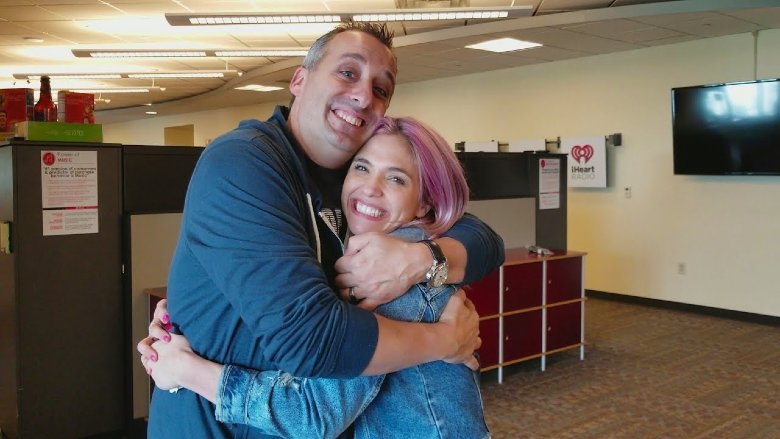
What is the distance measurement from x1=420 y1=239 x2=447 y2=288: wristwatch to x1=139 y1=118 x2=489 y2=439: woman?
0.05 feet

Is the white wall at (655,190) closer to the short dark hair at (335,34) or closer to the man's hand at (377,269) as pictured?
the short dark hair at (335,34)

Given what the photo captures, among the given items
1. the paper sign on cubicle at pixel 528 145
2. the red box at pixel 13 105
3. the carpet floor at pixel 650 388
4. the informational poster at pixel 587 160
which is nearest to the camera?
the red box at pixel 13 105

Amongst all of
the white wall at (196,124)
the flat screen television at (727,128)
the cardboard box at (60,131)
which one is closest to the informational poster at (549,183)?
the flat screen television at (727,128)

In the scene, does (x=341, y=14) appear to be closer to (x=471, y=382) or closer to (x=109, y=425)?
(x=109, y=425)

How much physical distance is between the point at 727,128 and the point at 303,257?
6.74 metres

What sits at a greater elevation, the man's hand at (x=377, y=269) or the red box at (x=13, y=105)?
the red box at (x=13, y=105)

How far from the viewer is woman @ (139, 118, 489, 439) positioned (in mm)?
1022

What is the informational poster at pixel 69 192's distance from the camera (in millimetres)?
3275

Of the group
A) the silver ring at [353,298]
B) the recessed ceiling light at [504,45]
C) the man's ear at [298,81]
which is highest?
the recessed ceiling light at [504,45]

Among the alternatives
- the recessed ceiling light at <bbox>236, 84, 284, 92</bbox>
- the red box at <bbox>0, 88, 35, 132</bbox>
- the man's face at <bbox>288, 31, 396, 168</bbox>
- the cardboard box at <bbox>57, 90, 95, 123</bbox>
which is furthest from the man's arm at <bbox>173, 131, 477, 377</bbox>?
the recessed ceiling light at <bbox>236, 84, 284, 92</bbox>

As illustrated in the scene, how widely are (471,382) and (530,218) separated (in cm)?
433

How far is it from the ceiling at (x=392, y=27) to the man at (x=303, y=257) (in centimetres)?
509

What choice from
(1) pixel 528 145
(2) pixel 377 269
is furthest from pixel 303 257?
(1) pixel 528 145

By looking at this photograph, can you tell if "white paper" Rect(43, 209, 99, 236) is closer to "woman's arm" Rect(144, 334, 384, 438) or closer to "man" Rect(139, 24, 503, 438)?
"man" Rect(139, 24, 503, 438)
